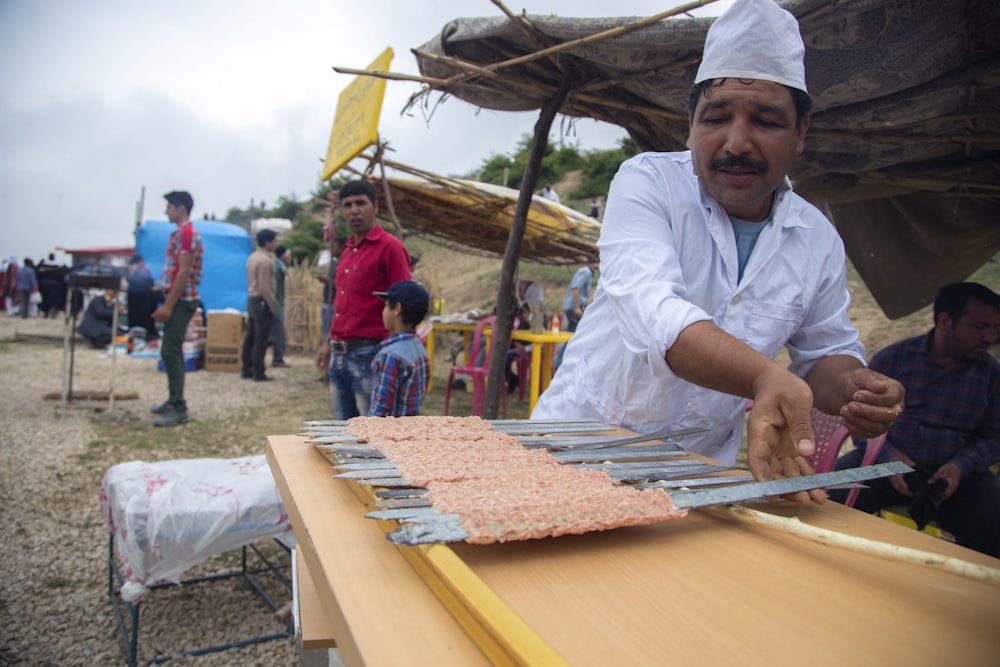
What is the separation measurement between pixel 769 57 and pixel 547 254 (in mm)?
8579

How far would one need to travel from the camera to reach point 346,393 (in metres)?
4.03

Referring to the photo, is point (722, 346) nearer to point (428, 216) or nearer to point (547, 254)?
point (428, 216)

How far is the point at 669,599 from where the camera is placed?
2.28 feet

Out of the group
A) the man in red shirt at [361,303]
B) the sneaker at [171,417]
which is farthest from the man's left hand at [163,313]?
the man in red shirt at [361,303]

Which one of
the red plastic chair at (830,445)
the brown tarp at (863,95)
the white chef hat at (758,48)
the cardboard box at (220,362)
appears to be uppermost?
the brown tarp at (863,95)

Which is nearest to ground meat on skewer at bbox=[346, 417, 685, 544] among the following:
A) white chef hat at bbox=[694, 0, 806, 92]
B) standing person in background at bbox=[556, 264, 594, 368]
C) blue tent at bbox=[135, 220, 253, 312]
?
white chef hat at bbox=[694, 0, 806, 92]

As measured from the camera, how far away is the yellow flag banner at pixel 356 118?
3684mm

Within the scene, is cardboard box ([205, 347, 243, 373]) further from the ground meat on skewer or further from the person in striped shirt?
the ground meat on skewer

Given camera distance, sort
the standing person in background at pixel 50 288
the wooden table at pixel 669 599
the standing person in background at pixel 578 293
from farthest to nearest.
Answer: the standing person in background at pixel 50 288
the standing person in background at pixel 578 293
the wooden table at pixel 669 599

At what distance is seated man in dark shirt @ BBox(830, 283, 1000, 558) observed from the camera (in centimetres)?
277

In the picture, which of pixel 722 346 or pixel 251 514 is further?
pixel 251 514

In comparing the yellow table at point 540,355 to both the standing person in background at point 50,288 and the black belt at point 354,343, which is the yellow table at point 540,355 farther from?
the standing person in background at point 50,288

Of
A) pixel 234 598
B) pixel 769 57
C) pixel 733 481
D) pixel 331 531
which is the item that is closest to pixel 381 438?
pixel 331 531

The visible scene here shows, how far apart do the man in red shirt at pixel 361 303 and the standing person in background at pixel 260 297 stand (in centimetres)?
481
